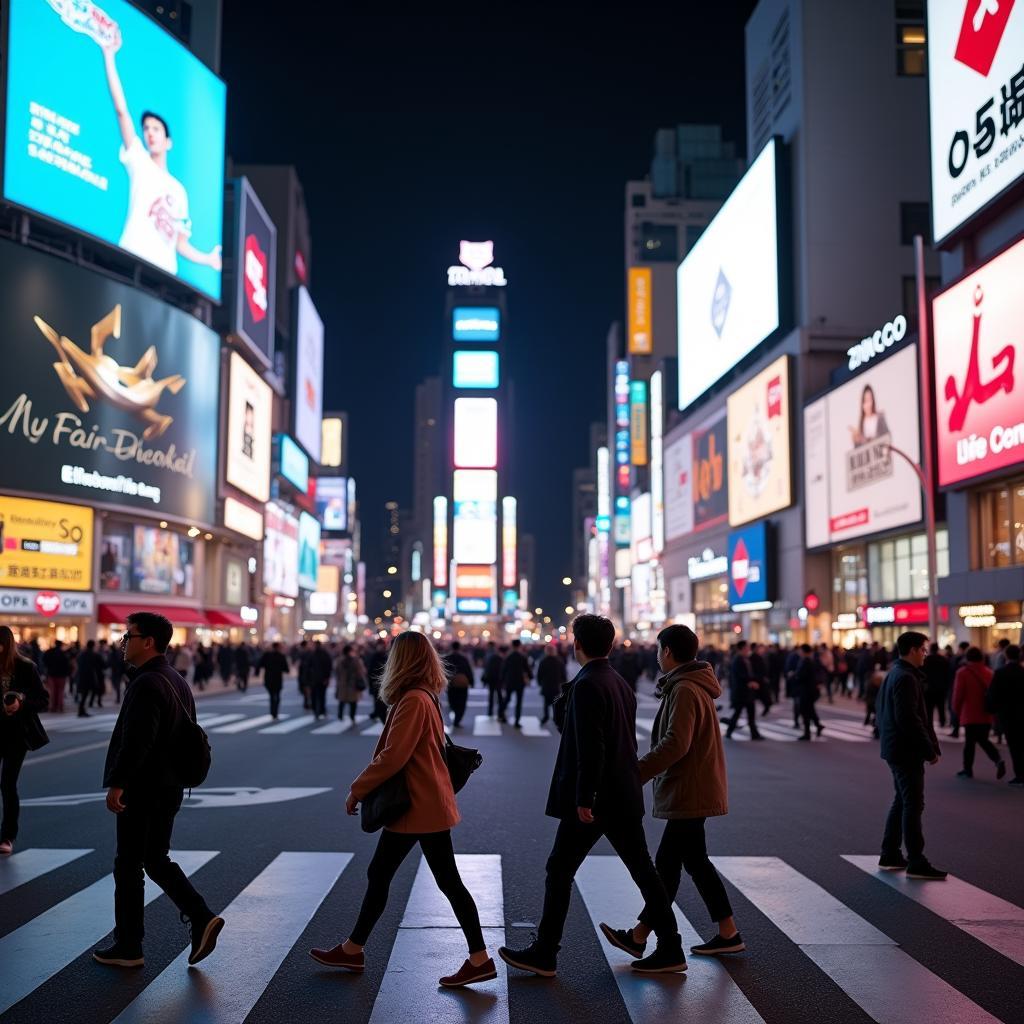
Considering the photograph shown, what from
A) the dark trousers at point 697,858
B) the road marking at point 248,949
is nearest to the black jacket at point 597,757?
the dark trousers at point 697,858

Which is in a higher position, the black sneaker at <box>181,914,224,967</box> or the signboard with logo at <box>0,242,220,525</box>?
the signboard with logo at <box>0,242,220,525</box>

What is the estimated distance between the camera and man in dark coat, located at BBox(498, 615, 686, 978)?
18.5 feet

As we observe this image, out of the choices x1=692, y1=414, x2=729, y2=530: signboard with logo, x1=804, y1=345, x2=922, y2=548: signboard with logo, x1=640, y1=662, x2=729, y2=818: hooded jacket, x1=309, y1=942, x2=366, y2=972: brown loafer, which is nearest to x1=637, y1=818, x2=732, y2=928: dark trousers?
x1=640, y1=662, x2=729, y2=818: hooded jacket

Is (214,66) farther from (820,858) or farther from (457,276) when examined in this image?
(457,276)

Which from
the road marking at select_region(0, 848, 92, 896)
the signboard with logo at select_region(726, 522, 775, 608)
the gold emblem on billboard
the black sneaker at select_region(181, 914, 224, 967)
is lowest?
the road marking at select_region(0, 848, 92, 896)

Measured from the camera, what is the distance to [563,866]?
Answer: 5699 mm

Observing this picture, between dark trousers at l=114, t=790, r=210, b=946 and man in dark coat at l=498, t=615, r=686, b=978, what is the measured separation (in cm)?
162

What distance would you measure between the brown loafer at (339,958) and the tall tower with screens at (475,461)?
139m

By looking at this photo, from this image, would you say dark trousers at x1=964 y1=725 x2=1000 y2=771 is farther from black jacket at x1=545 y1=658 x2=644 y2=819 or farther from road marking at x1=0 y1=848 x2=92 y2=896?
road marking at x1=0 y1=848 x2=92 y2=896

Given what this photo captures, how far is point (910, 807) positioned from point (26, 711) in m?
6.55

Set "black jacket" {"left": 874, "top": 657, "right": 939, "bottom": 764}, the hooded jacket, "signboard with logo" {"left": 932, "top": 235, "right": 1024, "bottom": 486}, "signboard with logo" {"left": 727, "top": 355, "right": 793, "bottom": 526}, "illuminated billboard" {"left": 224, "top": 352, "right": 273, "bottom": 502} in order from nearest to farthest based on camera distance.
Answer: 1. the hooded jacket
2. "black jacket" {"left": 874, "top": 657, "right": 939, "bottom": 764}
3. "signboard with logo" {"left": 932, "top": 235, "right": 1024, "bottom": 486}
4. "signboard with logo" {"left": 727, "top": 355, "right": 793, "bottom": 526}
5. "illuminated billboard" {"left": 224, "top": 352, "right": 273, "bottom": 502}

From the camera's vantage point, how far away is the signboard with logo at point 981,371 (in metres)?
28.5

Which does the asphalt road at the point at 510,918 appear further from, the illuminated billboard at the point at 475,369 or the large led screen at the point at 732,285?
the illuminated billboard at the point at 475,369

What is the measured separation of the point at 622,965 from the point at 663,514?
78.1m
